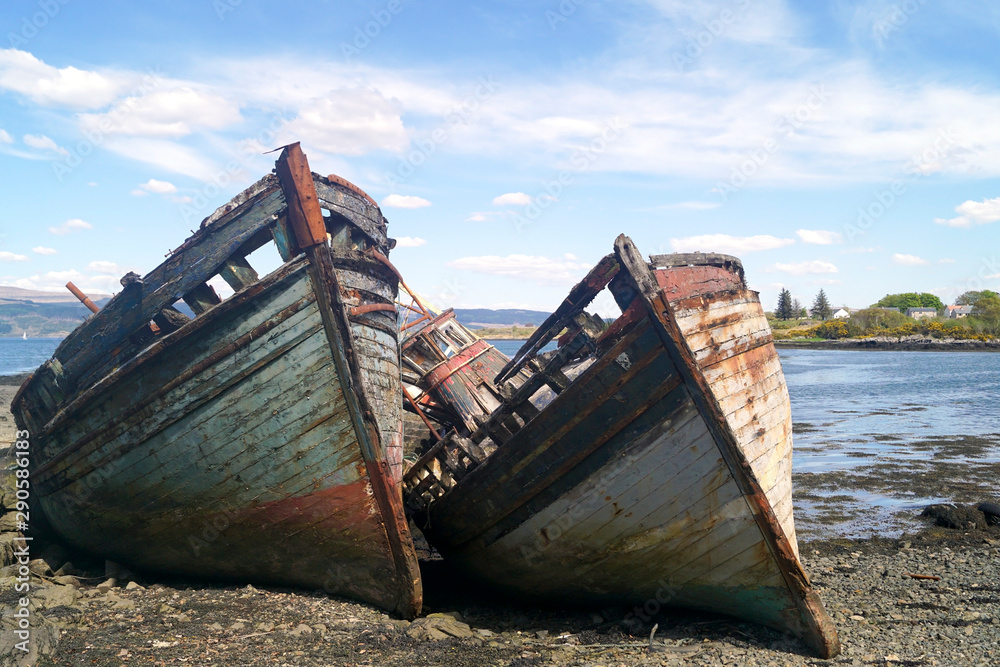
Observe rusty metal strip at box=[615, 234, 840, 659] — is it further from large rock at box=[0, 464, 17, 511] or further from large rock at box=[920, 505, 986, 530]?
large rock at box=[0, 464, 17, 511]

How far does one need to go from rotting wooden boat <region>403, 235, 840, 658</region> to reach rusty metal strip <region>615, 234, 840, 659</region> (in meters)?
0.01

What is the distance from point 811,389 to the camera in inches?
1430

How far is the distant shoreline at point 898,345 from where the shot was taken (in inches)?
2798

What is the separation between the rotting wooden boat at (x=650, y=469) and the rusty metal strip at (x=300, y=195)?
2684 millimetres

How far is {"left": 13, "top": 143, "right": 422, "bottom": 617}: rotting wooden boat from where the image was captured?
21.5 ft

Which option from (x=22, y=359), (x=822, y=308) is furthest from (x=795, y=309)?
(x=22, y=359)

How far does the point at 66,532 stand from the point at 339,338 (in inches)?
200

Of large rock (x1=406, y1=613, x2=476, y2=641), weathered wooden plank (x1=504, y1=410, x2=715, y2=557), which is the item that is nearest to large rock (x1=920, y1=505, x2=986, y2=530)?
weathered wooden plank (x1=504, y1=410, x2=715, y2=557)

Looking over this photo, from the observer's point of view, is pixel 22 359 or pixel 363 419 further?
pixel 22 359

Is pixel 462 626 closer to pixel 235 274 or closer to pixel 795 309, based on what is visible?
pixel 235 274

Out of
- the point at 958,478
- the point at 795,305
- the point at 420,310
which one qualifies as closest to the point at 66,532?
the point at 420,310

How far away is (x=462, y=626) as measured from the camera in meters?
6.68

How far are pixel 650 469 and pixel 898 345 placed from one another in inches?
3300

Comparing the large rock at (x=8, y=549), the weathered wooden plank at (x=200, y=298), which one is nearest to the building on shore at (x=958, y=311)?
the weathered wooden plank at (x=200, y=298)
